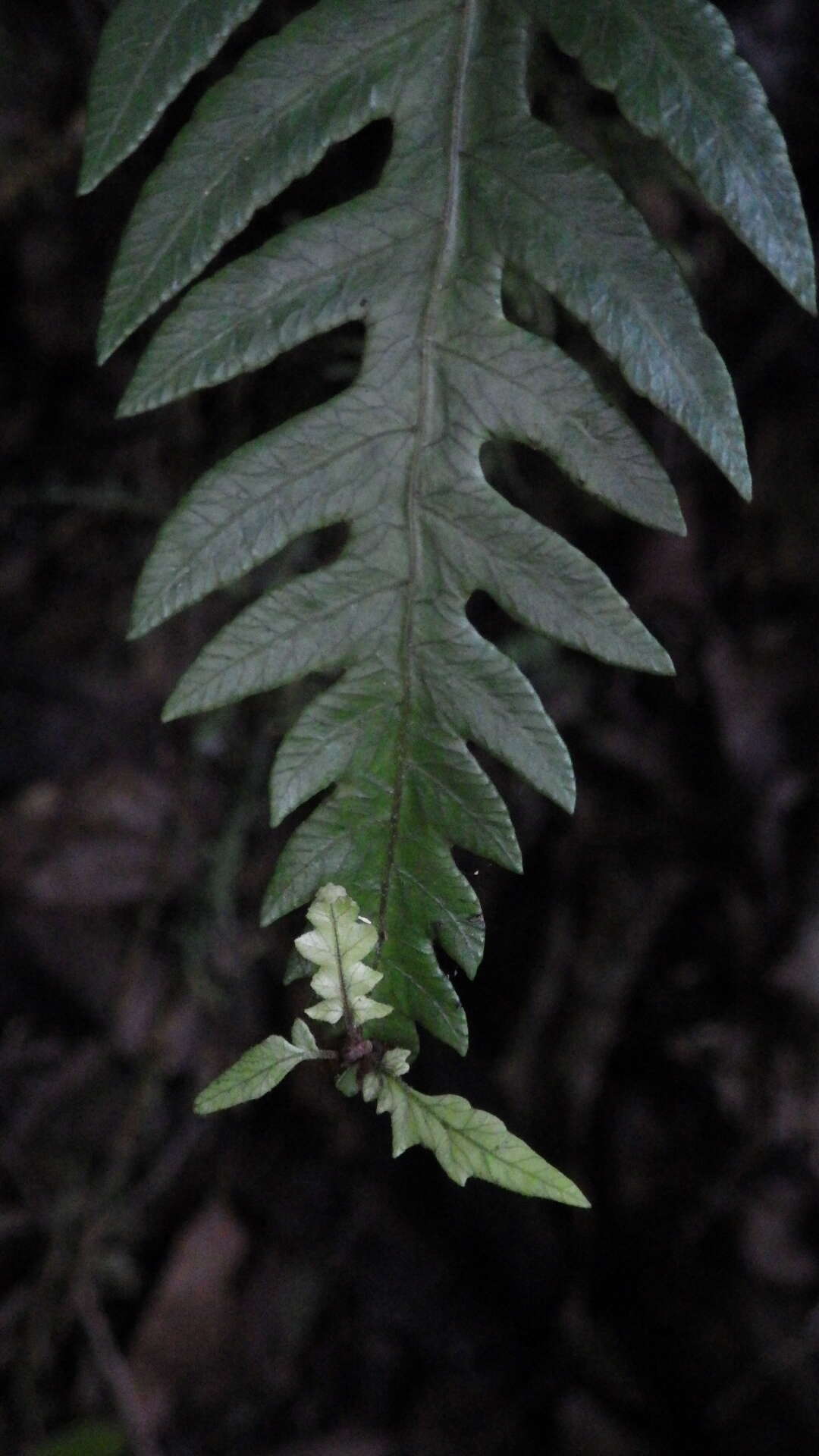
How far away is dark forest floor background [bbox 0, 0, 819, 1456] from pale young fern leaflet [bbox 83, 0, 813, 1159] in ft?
3.41

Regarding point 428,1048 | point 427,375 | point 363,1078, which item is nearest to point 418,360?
point 427,375

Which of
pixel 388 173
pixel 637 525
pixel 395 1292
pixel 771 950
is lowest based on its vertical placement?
pixel 395 1292

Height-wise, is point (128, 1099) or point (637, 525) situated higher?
point (637, 525)

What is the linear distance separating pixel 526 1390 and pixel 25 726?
202 cm

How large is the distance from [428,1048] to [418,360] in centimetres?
167

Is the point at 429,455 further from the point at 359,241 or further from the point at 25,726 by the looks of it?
the point at 25,726

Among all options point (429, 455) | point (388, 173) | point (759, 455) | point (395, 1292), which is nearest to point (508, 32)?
point (388, 173)

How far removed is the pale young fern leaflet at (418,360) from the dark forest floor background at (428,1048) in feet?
3.41

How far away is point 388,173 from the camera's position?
4.72 feet

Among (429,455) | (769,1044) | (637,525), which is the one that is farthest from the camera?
(637,525)

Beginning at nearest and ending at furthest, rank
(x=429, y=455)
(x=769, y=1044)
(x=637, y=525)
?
(x=429, y=455) < (x=769, y=1044) < (x=637, y=525)

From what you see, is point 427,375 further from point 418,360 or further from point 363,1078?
point 363,1078

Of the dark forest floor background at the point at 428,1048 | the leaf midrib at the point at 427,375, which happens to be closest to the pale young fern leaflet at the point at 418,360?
the leaf midrib at the point at 427,375

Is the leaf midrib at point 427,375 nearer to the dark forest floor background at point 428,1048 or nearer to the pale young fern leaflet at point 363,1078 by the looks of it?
the pale young fern leaflet at point 363,1078
